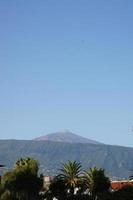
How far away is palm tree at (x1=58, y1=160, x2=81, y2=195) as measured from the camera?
4938 inches

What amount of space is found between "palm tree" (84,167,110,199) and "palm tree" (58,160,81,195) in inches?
86.0

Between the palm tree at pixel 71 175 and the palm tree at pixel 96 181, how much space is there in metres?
2.19

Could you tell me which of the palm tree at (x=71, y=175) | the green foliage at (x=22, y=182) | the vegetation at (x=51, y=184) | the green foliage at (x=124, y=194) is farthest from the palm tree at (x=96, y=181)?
the green foliage at (x=22, y=182)

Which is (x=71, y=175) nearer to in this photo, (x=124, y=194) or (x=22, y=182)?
(x=22, y=182)

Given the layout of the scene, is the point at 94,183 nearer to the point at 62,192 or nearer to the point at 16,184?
the point at 62,192

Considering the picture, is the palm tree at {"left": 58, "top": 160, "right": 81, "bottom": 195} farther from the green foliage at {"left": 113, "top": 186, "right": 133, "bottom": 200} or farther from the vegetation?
the green foliage at {"left": 113, "top": 186, "right": 133, "bottom": 200}

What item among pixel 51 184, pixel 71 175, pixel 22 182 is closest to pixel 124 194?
pixel 71 175

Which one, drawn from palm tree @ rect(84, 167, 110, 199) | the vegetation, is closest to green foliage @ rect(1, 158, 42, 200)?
the vegetation

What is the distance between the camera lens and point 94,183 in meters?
124

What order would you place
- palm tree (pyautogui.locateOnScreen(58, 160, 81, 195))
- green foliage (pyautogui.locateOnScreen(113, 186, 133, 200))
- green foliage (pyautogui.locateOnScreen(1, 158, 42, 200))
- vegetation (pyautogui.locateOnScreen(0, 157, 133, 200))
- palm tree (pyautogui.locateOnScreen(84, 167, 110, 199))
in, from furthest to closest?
1. palm tree (pyautogui.locateOnScreen(58, 160, 81, 195))
2. green foliage (pyautogui.locateOnScreen(1, 158, 42, 200))
3. palm tree (pyautogui.locateOnScreen(84, 167, 110, 199))
4. vegetation (pyautogui.locateOnScreen(0, 157, 133, 200))
5. green foliage (pyautogui.locateOnScreen(113, 186, 133, 200))

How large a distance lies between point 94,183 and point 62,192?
7.29 m

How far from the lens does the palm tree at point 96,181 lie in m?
123

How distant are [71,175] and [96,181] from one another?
6301mm

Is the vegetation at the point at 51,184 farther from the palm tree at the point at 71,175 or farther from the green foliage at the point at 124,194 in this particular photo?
the green foliage at the point at 124,194
